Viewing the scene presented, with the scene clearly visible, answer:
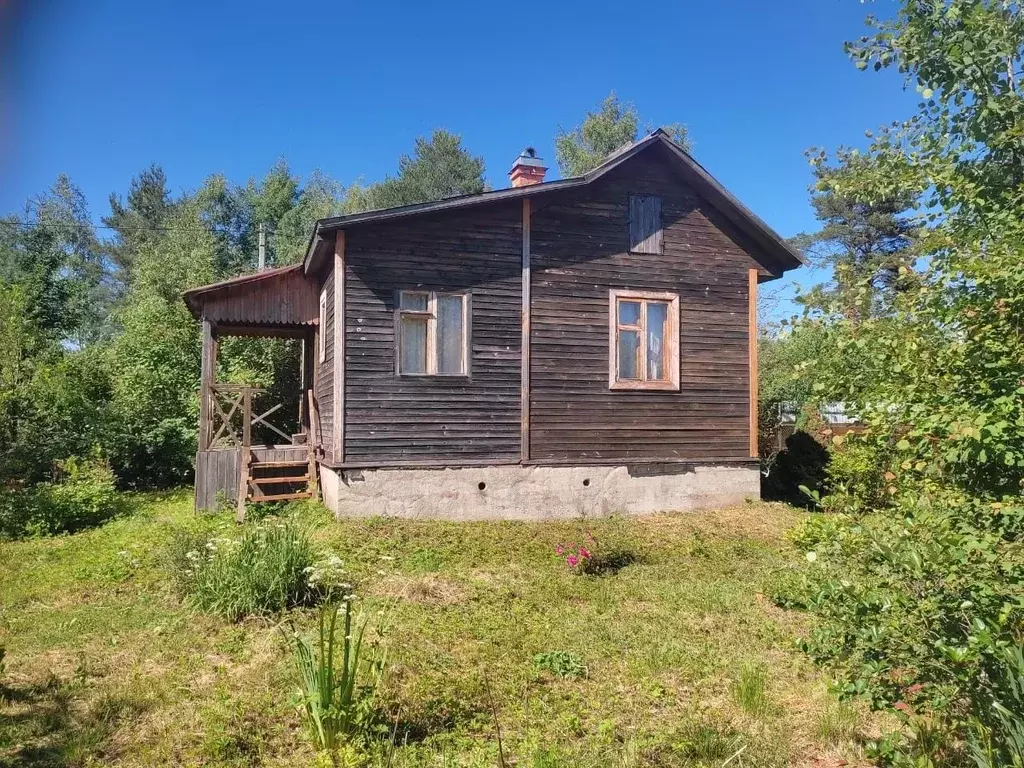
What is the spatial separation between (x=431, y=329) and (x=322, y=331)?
2576 mm

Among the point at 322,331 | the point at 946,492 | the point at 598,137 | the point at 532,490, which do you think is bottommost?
the point at 532,490

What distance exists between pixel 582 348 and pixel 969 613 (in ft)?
29.8

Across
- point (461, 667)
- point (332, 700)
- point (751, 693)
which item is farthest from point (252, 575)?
point (751, 693)

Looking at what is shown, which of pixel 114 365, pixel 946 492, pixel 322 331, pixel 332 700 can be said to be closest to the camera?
pixel 946 492

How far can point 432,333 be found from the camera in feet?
35.9

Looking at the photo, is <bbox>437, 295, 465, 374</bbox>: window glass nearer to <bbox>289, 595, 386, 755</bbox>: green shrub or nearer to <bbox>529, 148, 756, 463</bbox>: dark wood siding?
<bbox>529, 148, 756, 463</bbox>: dark wood siding

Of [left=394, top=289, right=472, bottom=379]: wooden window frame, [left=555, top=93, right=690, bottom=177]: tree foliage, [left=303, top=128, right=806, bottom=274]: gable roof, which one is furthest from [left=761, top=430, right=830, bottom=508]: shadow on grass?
[left=555, top=93, right=690, bottom=177]: tree foliage

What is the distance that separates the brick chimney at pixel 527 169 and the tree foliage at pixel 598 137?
966 inches

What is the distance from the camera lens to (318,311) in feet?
42.3

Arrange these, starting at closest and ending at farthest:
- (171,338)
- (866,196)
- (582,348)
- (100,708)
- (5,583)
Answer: (100,708) → (866,196) → (5,583) → (582,348) → (171,338)

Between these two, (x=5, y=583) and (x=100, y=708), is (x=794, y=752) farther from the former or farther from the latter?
(x=5, y=583)

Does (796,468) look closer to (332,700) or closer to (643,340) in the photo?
(643,340)

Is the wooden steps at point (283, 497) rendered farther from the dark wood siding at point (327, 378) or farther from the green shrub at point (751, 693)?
the green shrub at point (751, 693)

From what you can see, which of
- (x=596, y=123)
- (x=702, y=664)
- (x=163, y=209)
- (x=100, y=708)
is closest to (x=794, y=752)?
(x=702, y=664)
